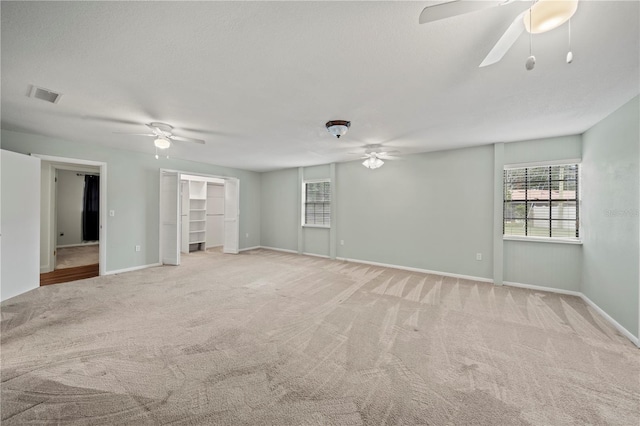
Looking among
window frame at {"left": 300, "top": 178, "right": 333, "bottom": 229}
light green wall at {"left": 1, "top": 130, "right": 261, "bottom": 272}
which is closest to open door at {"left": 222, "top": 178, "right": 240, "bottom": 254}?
light green wall at {"left": 1, "top": 130, "right": 261, "bottom": 272}

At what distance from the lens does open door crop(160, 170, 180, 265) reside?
548 cm

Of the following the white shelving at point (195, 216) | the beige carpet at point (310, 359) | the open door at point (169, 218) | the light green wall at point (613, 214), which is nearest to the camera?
the beige carpet at point (310, 359)

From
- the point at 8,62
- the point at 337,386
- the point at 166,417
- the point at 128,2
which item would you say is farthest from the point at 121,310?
the point at 128,2

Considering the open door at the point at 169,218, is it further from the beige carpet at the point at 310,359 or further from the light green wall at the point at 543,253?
the light green wall at the point at 543,253

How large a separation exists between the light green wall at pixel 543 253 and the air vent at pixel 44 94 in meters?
6.22

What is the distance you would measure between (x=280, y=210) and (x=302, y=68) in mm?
5726

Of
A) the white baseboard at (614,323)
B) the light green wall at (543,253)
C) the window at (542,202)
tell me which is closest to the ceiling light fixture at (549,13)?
the white baseboard at (614,323)

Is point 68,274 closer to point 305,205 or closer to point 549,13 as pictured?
point 305,205

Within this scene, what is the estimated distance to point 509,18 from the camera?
146cm

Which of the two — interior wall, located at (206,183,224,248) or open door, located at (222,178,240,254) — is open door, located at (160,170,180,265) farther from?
interior wall, located at (206,183,224,248)

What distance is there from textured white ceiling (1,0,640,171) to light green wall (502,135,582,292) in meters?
0.35

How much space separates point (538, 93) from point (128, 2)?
11.3ft

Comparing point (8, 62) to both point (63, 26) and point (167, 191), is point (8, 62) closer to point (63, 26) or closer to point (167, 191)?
point (63, 26)

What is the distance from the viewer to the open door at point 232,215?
7.09 m
